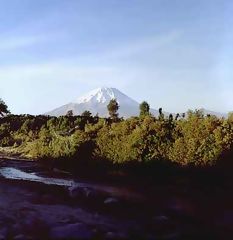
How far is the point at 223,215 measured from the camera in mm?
25219

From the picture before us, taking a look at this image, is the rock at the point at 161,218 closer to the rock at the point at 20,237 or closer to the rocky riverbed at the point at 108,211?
the rocky riverbed at the point at 108,211

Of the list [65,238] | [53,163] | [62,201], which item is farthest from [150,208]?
[53,163]

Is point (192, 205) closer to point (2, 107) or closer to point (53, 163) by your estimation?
point (53, 163)

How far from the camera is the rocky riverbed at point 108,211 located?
20.2m

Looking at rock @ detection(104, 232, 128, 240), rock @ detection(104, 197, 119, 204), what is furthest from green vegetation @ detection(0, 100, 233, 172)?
rock @ detection(104, 232, 128, 240)

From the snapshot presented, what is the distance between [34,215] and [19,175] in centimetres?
1756

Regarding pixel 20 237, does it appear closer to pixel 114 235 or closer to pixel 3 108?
pixel 114 235

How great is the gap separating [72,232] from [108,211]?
16.8ft

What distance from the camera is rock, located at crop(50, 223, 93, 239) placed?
19281 mm

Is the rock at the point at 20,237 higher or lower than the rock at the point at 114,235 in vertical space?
lower

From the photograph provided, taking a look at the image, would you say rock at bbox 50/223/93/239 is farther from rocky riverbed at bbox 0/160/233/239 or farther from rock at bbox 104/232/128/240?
rock at bbox 104/232/128/240

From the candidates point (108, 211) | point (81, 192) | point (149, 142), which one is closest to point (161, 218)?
point (108, 211)

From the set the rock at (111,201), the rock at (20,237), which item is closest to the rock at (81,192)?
the rock at (111,201)

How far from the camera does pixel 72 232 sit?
19984 mm
